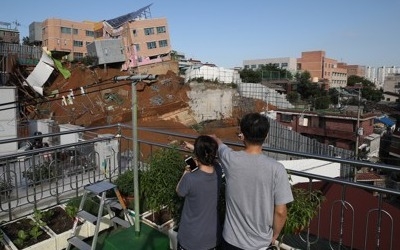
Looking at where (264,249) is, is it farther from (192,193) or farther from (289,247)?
(289,247)

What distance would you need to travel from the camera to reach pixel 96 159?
6.22 m

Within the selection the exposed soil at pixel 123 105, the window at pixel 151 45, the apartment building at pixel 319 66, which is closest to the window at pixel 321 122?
the exposed soil at pixel 123 105

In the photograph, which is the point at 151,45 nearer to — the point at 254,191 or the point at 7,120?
the point at 7,120

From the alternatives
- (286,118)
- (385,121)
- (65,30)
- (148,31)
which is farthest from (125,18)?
(385,121)

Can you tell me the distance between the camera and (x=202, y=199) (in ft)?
8.16

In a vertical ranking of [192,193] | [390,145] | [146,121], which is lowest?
[390,145]

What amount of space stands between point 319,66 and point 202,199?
279 feet

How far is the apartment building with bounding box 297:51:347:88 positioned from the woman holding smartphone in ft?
265

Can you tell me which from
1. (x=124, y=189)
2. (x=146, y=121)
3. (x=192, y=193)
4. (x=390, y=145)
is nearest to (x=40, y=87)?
(x=146, y=121)

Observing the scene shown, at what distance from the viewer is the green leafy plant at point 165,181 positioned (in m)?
3.41

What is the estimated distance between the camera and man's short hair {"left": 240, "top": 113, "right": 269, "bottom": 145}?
206 cm

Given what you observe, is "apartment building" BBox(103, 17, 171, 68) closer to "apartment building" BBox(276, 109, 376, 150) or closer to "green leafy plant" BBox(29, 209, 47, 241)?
"apartment building" BBox(276, 109, 376, 150)

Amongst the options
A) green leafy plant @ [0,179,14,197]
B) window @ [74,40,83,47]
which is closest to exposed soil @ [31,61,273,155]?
green leafy plant @ [0,179,14,197]

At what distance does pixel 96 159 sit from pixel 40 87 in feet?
78.8
